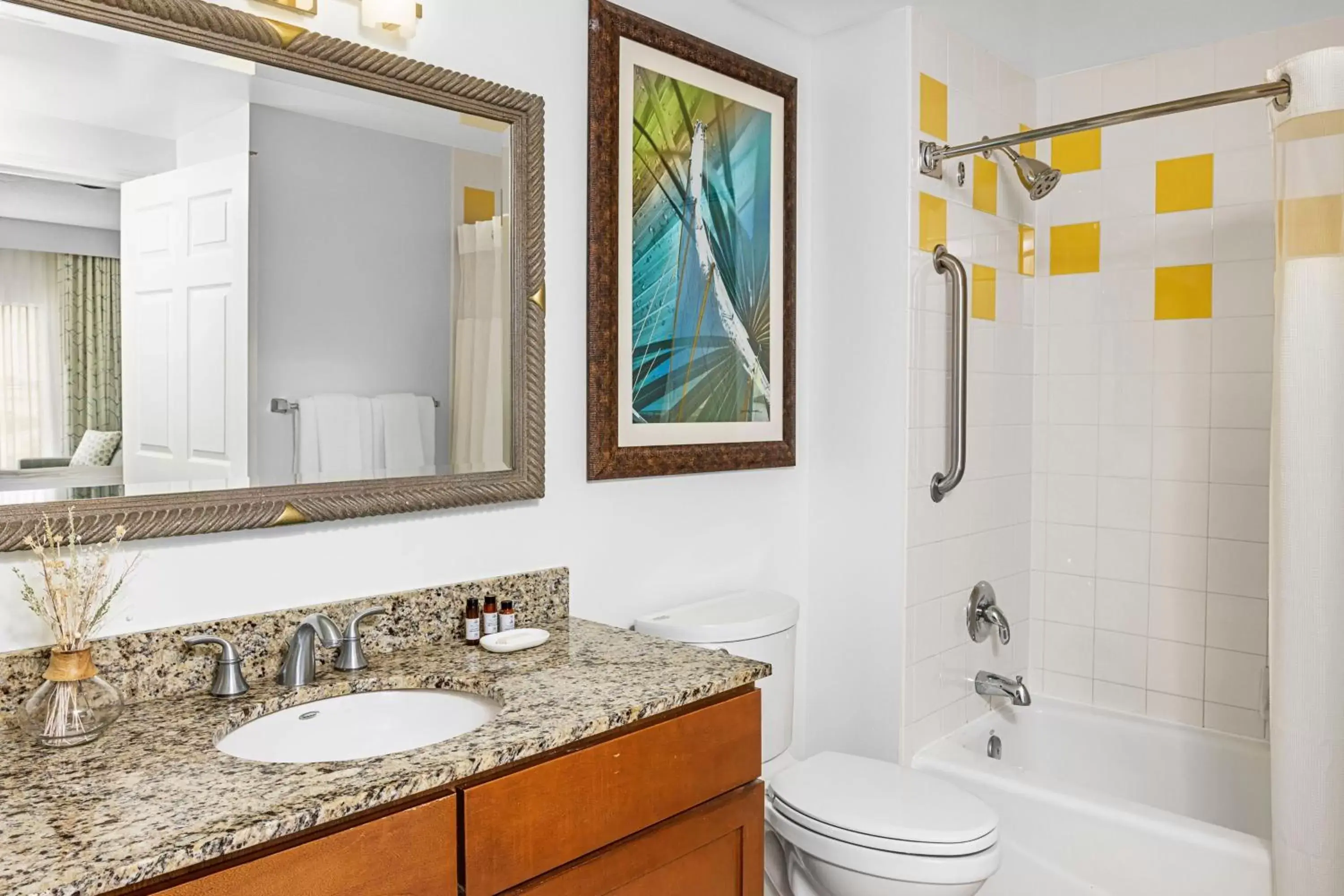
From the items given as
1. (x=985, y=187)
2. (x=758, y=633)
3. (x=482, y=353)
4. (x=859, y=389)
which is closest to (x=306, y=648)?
(x=482, y=353)

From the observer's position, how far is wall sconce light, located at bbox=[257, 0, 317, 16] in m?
1.55

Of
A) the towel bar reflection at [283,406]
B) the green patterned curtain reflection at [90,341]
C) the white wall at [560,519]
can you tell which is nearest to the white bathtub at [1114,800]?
the white wall at [560,519]

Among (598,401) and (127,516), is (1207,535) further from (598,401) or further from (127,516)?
(127,516)

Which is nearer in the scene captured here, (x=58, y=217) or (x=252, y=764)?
(x=252, y=764)

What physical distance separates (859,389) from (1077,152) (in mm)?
1113

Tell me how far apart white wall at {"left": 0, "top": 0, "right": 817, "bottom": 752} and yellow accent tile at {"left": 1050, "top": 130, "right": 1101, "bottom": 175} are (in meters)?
0.90

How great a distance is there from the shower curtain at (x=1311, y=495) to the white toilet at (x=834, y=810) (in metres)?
0.63

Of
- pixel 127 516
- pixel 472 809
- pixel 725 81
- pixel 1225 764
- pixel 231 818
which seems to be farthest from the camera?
pixel 1225 764

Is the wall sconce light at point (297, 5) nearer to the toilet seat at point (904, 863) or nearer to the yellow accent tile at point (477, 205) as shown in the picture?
the yellow accent tile at point (477, 205)

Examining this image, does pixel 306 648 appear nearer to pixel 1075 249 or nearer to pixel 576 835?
pixel 576 835

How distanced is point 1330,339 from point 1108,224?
3.48ft

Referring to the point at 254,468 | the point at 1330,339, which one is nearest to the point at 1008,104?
the point at 1330,339

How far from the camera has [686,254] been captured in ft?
7.38

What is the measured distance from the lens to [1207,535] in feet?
8.96
